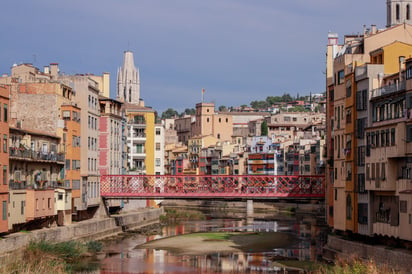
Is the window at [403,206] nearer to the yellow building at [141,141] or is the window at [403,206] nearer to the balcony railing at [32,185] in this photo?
the balcony railing at [32,185]

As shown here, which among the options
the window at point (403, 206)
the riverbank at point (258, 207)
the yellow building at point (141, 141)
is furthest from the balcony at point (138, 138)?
the window at point (403, 206)

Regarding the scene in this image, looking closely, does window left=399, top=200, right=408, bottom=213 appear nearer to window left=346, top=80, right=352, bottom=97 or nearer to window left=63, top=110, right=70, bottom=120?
window left=346, top=80, right=352, bottom=97

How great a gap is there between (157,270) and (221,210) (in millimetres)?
92834

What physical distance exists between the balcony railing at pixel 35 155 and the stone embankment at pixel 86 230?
223 inches

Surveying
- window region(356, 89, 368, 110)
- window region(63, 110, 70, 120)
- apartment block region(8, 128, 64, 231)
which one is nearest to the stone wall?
window region(356, 89, 368, 110)

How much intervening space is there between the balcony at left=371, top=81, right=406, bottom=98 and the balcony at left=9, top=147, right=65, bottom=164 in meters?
25.8

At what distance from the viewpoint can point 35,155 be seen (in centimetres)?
6731

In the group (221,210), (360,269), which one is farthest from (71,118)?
(221,210)

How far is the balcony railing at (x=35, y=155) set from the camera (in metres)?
62.9

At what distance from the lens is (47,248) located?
57.0 m

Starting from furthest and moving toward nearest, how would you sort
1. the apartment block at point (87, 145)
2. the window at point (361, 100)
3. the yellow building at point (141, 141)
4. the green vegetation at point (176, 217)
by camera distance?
the yellow building at point (141, 141) < the green vegetation at point (176, 217) < the apartment block at point (87, 145) < the window at point (361, 100)

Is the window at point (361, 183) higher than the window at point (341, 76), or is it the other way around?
the window at point (341, 76)

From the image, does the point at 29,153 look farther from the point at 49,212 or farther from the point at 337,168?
the point at 337,168

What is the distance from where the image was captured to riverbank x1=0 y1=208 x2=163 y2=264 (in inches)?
2205
